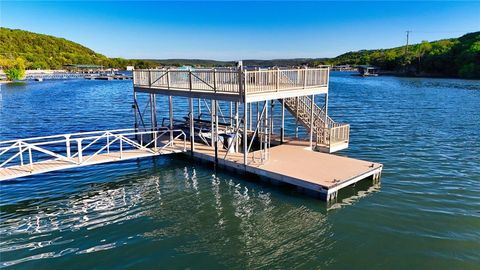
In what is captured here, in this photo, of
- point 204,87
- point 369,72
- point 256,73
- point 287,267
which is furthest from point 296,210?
point 369,72

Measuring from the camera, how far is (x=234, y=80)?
14680mm

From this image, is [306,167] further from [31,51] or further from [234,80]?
[31,51]

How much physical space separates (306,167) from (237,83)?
4.64 meters

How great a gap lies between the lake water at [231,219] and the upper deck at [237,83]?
3760mm

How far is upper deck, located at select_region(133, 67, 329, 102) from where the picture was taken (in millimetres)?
14434

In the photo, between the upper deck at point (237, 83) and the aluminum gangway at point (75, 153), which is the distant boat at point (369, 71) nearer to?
the upper deck at point (237, 83)

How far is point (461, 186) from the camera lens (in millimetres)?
14508

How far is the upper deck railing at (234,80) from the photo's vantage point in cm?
1458

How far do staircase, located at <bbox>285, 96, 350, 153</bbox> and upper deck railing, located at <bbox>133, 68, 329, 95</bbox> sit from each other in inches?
70.4

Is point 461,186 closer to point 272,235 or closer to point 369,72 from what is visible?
point 272,235

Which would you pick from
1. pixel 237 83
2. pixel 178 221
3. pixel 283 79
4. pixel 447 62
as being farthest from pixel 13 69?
pixel 447 62

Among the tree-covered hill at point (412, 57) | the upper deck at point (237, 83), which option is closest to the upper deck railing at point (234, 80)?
the upper deck at point (237, 83)

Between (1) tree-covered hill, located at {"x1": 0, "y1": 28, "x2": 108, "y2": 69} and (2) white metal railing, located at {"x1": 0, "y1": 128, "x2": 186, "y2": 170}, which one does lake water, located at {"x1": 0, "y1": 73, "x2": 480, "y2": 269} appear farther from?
(1) tree-covered hill, located at {"x1": 0, "y1": 28, "x2": 108, "y2": 69}

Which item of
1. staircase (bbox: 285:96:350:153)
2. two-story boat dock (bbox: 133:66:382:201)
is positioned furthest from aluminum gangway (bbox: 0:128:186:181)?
staircase (bbox: 285:96:350:153)
